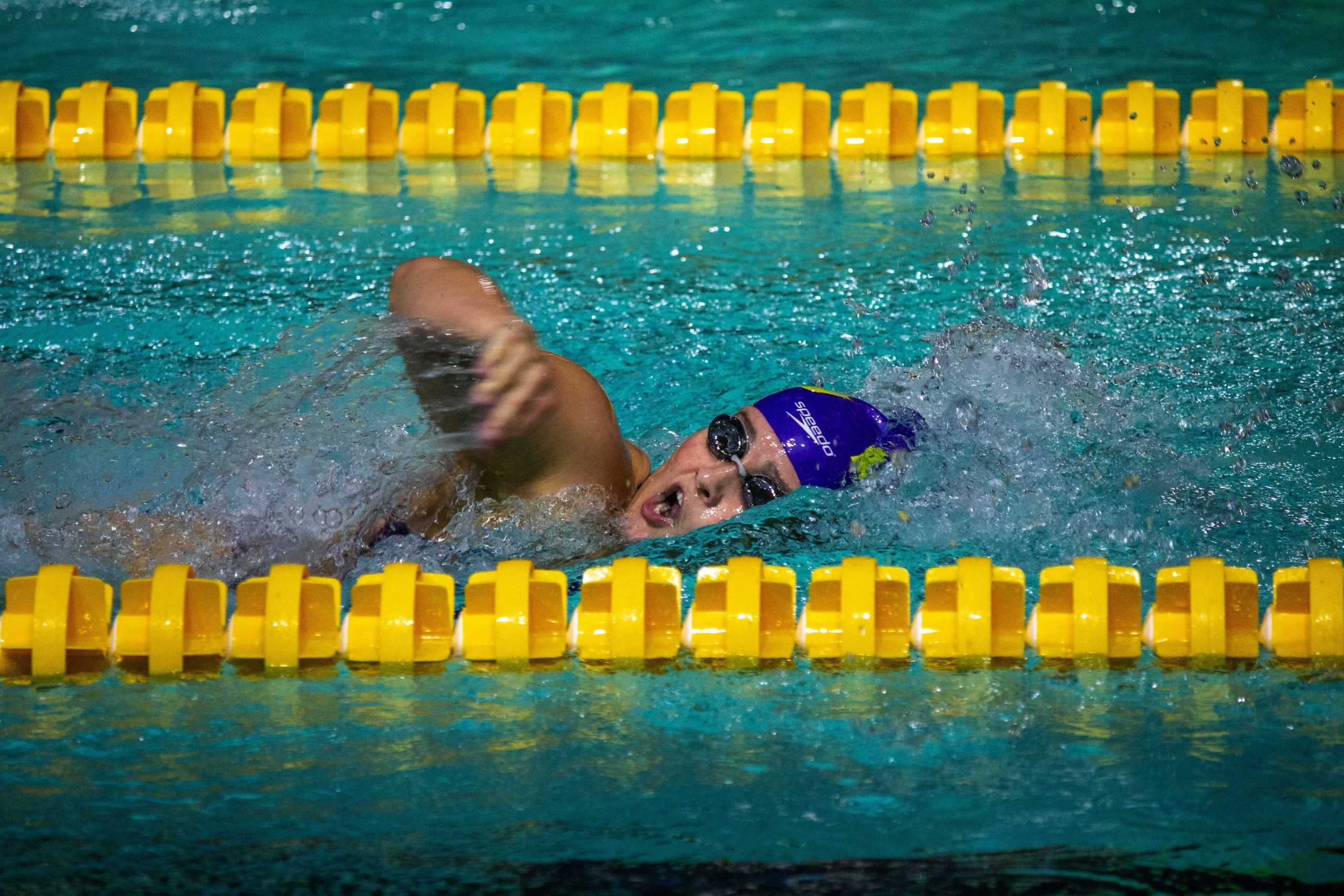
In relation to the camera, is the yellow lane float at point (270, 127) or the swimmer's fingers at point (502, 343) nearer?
the swimmer's fingers at point (502, 343)

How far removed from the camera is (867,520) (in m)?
2.82

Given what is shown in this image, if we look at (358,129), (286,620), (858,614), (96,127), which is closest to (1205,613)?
(858,614)

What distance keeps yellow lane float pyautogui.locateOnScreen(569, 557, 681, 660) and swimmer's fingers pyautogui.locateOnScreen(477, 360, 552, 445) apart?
0.33 metres

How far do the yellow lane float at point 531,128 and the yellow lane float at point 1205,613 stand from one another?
3.27m

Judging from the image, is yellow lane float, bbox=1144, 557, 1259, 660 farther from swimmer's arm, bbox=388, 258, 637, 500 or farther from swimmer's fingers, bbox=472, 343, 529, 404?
swimmer's fingers, bbox=472, 343, 529, 404

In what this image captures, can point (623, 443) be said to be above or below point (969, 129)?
below

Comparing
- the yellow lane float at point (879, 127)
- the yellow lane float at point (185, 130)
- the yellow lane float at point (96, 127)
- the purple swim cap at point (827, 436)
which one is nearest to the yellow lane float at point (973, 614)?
the purple swim cap at point (827, 436)

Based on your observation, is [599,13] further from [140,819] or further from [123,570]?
[140,819]

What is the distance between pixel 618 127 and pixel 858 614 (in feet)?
10.2

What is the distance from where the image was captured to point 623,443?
2.71 m

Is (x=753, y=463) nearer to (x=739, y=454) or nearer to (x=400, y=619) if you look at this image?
(x=739, y=454)

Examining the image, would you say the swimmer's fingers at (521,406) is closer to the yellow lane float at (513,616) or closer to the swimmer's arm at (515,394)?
the swimmer's arm at (515,394)

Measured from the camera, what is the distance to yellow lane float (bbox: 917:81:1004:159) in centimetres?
498

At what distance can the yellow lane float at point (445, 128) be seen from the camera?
504 cm
